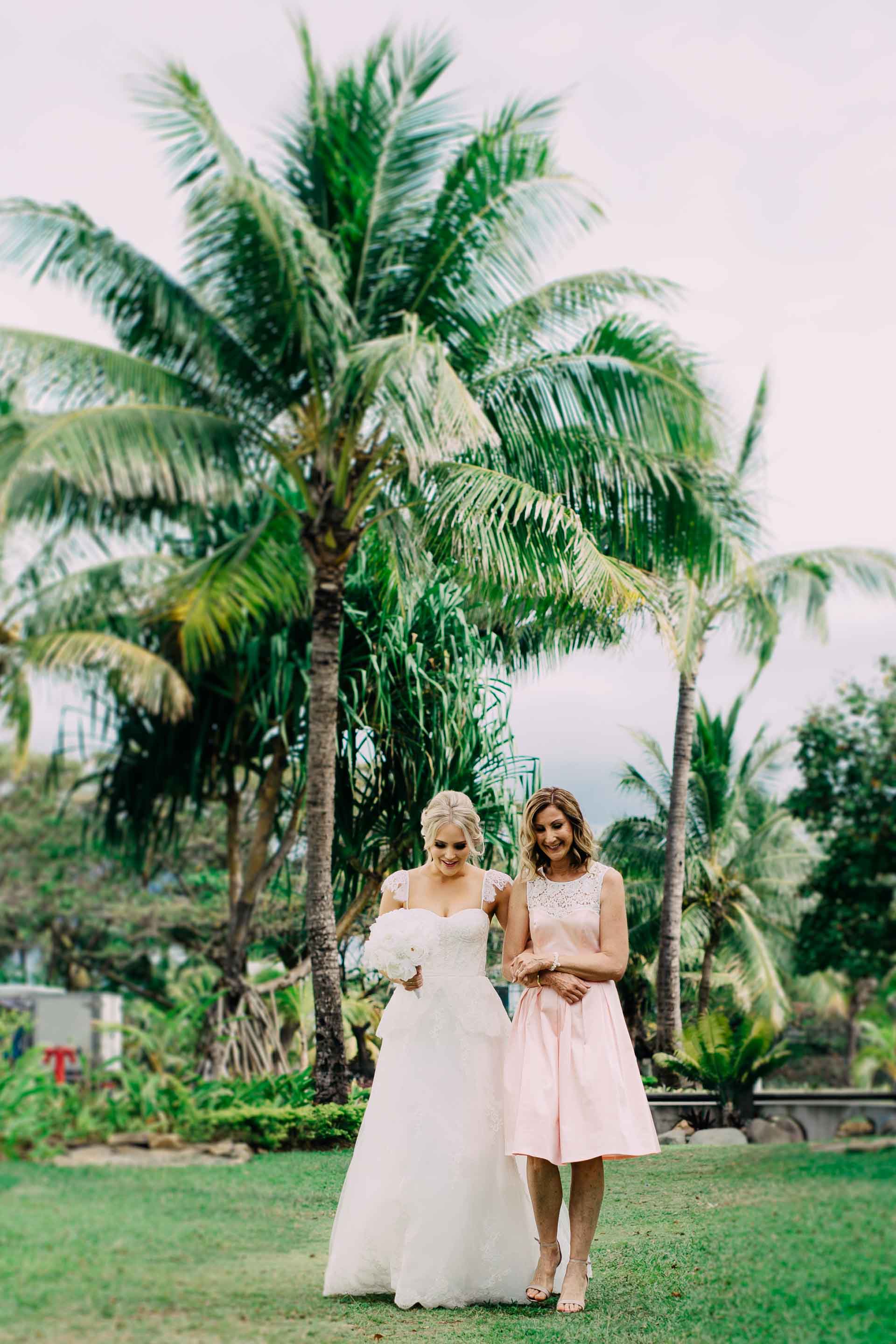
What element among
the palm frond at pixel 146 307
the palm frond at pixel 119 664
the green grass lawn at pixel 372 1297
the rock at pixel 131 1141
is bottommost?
the green grass lawn at pixel 372 1297

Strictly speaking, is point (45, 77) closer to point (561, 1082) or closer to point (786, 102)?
point (786, 102)

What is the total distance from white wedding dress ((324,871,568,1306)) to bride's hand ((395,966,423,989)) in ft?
0.13

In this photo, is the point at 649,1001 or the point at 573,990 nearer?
the point at 573,990

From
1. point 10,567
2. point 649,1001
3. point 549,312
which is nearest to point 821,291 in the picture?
point 549,312

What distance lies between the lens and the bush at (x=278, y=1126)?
5.63 meters

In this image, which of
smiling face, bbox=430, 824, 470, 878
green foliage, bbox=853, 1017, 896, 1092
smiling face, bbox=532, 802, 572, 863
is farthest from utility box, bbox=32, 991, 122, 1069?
green foliage, bbox=853, 1017, 896, 1092

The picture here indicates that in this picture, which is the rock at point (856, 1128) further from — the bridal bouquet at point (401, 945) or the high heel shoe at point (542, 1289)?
the bridal bouquet at point (401, 945)

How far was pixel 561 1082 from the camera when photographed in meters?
3.79

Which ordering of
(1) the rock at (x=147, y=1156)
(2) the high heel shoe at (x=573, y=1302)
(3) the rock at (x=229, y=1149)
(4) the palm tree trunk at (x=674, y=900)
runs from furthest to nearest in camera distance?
(4) the palm tree trunk at (x=674, y=900)
(3) the rock at (x=229, y=1149)
(1) the rock at (x=147, y=1156)
(2) the high heel shoe at (x=573, y=1302)

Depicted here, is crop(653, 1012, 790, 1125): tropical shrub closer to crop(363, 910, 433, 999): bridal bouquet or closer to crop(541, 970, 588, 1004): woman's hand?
crop(541, 970, 588, 1004): woman's hand

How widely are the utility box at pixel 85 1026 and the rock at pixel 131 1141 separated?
293 mm

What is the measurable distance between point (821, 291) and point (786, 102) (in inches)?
41.4

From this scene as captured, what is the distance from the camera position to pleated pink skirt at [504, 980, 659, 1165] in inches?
146

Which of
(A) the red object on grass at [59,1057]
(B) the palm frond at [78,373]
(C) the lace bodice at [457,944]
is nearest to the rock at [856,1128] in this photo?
(C) the lace bodice at [457,944]
